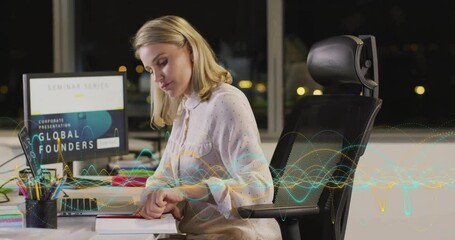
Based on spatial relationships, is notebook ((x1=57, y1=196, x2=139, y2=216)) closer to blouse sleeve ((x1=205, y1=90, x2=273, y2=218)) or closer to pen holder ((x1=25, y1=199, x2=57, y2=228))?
pen holder ((x1=25, y1=199, x2=57, y2=228))

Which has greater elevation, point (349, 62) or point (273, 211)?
point (349, 62)

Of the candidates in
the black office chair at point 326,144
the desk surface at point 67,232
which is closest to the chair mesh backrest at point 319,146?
the black office chair at point 326,144

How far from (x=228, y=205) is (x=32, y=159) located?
686mm

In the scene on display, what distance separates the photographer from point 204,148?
105 inches

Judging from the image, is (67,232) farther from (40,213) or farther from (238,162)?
(238,162)

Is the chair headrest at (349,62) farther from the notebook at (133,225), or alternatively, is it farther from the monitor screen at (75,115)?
the monitor screen at (75,115)

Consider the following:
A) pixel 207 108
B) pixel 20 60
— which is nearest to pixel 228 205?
pixel 207 108

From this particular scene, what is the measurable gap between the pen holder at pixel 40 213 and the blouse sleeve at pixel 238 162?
485 mm

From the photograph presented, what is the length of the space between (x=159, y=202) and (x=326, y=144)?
28.2 inches

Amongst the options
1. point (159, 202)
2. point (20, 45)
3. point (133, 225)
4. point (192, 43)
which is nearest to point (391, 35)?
point (20, 45)

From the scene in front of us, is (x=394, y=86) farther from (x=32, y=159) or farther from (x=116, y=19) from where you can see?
(x=32, y=159)

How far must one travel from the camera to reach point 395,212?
4.60 metres

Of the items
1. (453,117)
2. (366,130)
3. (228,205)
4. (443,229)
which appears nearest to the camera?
(228,205)

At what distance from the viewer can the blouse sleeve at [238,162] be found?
2516 mm
